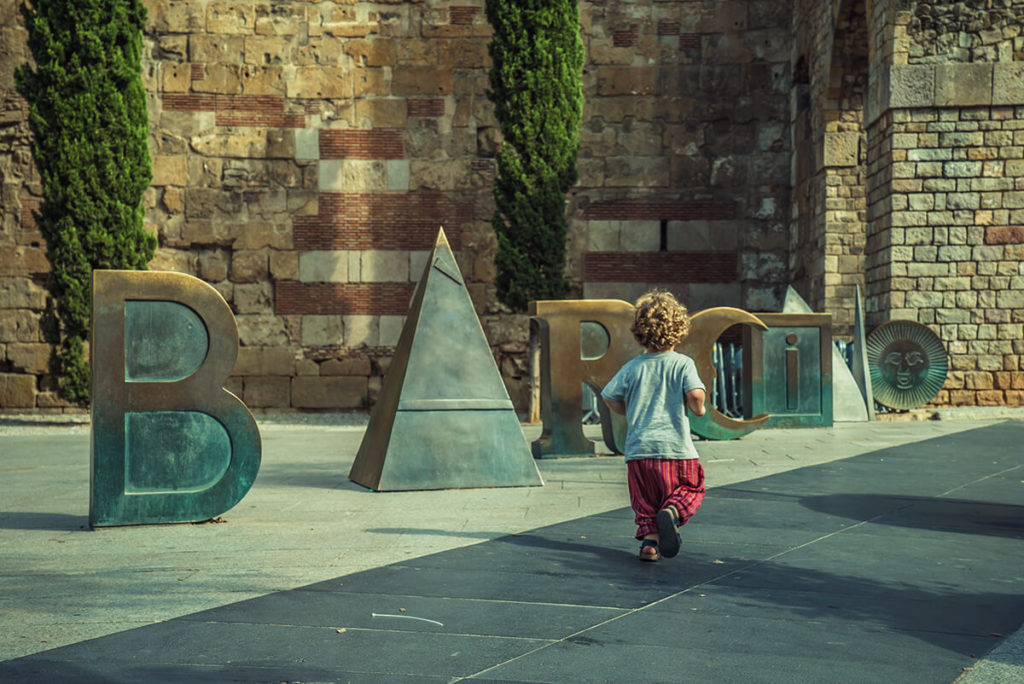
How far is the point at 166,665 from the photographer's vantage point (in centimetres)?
287

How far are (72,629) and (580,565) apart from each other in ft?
6.12

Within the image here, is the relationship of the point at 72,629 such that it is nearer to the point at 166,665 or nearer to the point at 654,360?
the point at 166,665

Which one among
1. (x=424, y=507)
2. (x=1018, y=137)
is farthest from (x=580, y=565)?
(x=1018, y=137)

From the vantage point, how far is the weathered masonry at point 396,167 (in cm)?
1412

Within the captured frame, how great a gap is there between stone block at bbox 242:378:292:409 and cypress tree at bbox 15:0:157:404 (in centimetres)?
265

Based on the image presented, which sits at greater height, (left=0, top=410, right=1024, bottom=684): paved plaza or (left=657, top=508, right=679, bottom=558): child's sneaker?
(left=657, top=508, right=679, bottom=558): child's sneaker

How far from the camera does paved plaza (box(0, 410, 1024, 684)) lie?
2912 millimetres

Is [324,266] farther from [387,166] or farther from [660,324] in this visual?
[660,324]

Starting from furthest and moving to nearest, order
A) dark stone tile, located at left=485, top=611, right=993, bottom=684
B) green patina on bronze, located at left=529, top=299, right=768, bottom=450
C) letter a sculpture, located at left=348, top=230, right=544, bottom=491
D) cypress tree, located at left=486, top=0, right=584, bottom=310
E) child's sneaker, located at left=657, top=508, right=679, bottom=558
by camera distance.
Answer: cypress tree, located at left=486, top=0, right=584, bottom=310, green patina on bronze, located at left=529, top=299, right=768, bottom=450, letter a sculpture, located at left=348, top=230, right=544, bottom=491, child's sneaker, located at left=657, top=508, right=679, bottom=558, dark stone tile, located at left=485, top=611, right=993, bottom=684

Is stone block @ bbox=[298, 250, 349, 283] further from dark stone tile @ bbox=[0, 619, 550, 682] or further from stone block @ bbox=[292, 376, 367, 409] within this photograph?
dark stone tile @ bbox=[0, 619, 550, 682]

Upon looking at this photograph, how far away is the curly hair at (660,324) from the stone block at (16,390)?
37.3ft

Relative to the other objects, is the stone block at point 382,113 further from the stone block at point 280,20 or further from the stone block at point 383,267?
the stone block at point 383,267

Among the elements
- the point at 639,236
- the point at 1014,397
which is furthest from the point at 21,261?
the point at 1014,397

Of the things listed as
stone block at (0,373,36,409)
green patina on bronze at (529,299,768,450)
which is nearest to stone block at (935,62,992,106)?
green patina on bronze at (529,299,768,450)
